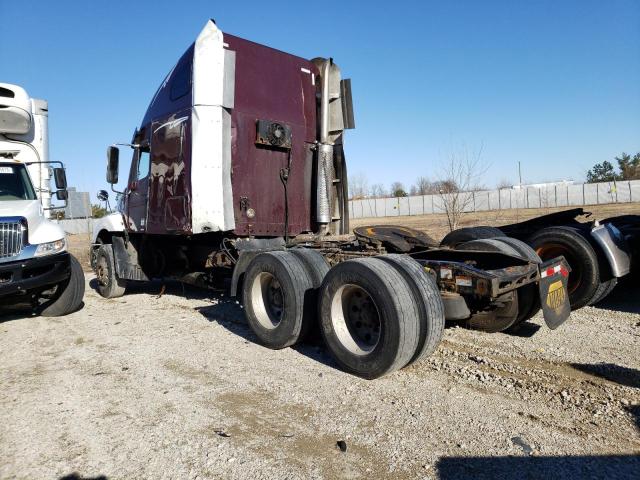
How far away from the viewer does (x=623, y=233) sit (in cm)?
610

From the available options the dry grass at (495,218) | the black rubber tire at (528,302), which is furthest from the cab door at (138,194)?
the dry grass at (495,218)

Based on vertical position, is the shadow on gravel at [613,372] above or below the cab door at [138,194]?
below

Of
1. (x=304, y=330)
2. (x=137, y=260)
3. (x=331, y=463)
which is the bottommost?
(x=331, y=463)

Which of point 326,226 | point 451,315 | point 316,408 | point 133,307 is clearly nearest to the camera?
point 316,408

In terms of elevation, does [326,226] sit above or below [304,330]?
above

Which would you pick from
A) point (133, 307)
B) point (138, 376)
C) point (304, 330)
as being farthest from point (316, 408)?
point (133, 307)

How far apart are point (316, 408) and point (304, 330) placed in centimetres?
135

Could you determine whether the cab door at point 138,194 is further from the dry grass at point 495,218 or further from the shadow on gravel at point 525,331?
the dry grass at point 495,218

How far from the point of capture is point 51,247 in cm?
680

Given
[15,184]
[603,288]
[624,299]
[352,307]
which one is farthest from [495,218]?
[352,307]

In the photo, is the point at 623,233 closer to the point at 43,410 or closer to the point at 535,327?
the point at 535,327

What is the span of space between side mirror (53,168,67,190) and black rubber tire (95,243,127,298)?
1.37 meters

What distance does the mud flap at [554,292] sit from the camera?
417 centimetres

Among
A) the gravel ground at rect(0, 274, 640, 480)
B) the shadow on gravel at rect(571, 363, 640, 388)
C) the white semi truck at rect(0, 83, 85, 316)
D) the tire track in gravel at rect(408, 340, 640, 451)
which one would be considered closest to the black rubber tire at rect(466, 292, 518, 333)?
the gravel ground at rect(0, 274, 640, 480)
